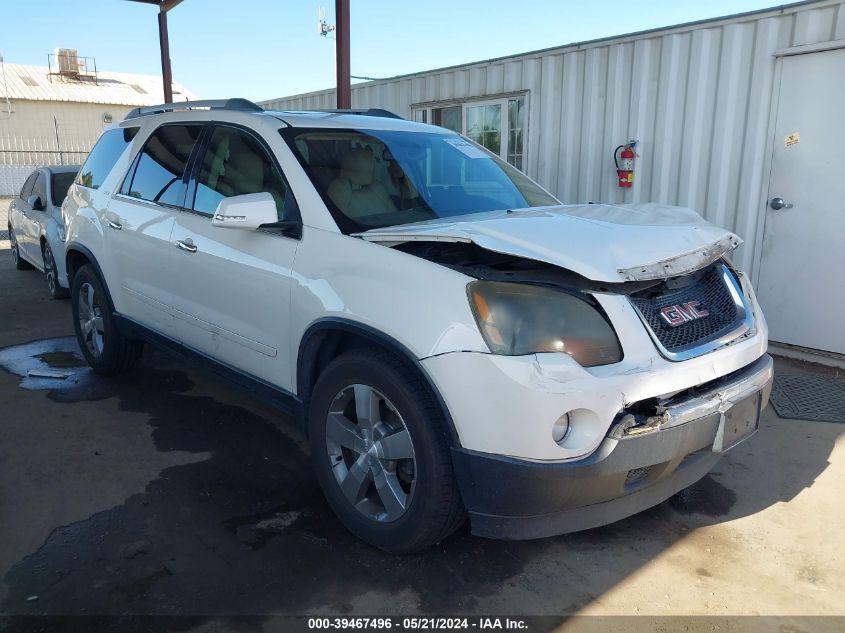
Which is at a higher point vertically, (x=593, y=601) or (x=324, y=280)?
(x=324, y=280)

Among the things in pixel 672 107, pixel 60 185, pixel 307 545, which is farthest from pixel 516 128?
pixel 307 545

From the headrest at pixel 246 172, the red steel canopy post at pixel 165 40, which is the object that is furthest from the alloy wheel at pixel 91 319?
the red steel canopy post at pixel 165 40

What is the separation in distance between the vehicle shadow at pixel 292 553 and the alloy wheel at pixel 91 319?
1506 mm

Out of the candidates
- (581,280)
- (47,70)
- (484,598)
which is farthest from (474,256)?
(47,70)

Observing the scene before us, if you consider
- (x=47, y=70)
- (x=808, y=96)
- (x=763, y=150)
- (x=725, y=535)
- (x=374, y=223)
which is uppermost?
(x=47, y=70)

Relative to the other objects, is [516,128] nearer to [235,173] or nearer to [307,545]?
[235,173]

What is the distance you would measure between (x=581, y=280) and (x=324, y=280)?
3.61ft

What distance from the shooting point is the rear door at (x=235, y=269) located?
3.22 meters

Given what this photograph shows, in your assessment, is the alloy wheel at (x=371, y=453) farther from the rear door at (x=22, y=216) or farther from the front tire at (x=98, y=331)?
the rear door at (x=22, y=216)

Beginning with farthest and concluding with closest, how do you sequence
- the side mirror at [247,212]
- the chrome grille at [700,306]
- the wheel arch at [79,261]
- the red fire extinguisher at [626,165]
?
the red fire extinguisher at [626,165], the wheel arch at [79,261], the side mirror at [247,212], the chrome grille at [700,306]

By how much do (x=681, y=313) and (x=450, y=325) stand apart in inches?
37.9

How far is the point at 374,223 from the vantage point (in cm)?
313

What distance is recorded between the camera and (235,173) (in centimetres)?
366

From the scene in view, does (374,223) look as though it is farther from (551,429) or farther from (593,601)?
(593,601)
